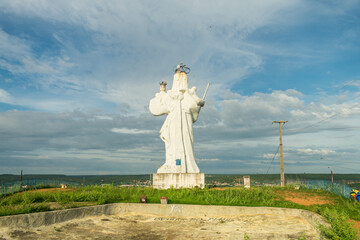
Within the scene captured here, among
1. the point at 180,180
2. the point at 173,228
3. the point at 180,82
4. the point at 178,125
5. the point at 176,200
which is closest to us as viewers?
the point at 173,228

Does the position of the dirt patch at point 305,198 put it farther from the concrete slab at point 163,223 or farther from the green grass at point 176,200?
the concrete slab at point 163,223

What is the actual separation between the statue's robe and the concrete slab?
721 centimetres

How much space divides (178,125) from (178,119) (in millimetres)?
412

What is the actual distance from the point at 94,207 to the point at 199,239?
4592 millimetres

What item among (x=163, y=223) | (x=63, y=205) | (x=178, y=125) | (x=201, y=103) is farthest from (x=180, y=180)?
(x=63, y=205)

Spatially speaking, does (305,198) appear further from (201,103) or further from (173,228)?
(201,103)

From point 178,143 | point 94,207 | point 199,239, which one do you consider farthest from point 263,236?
point 178,143

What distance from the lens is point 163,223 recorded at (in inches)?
395

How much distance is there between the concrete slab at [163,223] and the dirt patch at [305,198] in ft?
8.35

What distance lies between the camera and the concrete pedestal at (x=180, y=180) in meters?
17.8

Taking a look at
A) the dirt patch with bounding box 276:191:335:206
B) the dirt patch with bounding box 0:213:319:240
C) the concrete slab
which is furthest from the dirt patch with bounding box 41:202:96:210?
the dirt patch with bounding box 276:191:335:206

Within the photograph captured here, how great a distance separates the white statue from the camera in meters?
18.9

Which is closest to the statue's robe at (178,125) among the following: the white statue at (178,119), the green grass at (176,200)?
the white statue at (178,119)

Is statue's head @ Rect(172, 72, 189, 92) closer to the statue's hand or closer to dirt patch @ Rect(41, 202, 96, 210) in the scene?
the statue's hand
